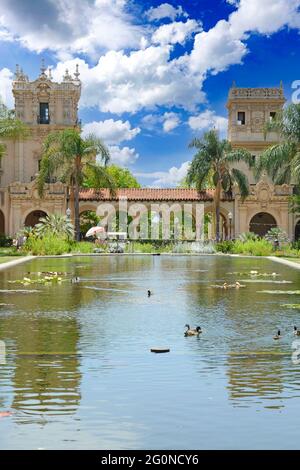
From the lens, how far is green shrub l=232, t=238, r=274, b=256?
48.6 meters

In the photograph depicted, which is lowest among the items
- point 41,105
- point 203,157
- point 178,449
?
point 178,449

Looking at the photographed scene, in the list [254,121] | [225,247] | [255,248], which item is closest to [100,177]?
[225,247]

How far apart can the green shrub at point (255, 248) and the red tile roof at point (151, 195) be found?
499 inches

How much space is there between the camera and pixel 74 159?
194 feet

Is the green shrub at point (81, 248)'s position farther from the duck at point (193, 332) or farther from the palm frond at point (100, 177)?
the duck at point (193, 332)

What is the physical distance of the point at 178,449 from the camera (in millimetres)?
5945

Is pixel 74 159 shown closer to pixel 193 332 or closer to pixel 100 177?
pixel 100 177

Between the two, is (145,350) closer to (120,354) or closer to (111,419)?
(120,354)

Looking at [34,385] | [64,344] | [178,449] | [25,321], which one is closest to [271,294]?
[25,321]

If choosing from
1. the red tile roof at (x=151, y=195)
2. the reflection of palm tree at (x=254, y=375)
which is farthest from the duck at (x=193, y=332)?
the red tile roof at (x=151, y=195)

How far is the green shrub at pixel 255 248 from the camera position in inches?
1912

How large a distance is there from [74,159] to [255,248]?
17.7 metres

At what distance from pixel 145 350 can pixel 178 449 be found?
181 inches

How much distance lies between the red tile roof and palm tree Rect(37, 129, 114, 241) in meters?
3.08
